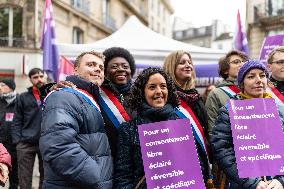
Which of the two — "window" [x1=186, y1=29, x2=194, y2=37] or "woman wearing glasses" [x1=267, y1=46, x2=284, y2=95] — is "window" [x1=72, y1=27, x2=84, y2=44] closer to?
"woman wearing glasses" [x1=267, y1=46, x2=284, y2=95]

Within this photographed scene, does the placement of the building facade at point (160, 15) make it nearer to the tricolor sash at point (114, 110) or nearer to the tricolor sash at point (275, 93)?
the tricolor sash at point (275, 93)

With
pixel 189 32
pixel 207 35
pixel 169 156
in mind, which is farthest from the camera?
pixel 189 32

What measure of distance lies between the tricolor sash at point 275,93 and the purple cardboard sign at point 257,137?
853 millimetres

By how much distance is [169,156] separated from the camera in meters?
3.07

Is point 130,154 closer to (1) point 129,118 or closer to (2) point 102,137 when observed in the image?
(2) point 102,137

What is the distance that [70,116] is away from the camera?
2973mm

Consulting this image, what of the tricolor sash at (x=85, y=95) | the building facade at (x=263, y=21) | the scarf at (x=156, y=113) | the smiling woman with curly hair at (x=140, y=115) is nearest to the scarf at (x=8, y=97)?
the tricolor sash at (x=85, y=95)

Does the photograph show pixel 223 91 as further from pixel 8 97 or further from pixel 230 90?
pixel 8 97

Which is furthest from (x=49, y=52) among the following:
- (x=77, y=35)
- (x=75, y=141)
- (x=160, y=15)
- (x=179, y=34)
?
(x=179, y=34)

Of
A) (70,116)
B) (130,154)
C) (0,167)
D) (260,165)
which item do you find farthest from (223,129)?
(0,167)

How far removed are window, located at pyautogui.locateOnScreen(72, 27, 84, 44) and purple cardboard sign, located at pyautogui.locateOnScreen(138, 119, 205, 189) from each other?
78.4ft

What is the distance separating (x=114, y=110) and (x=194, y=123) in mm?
729

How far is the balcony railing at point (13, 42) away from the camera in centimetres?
2231

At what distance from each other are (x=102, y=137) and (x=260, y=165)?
112 cm
